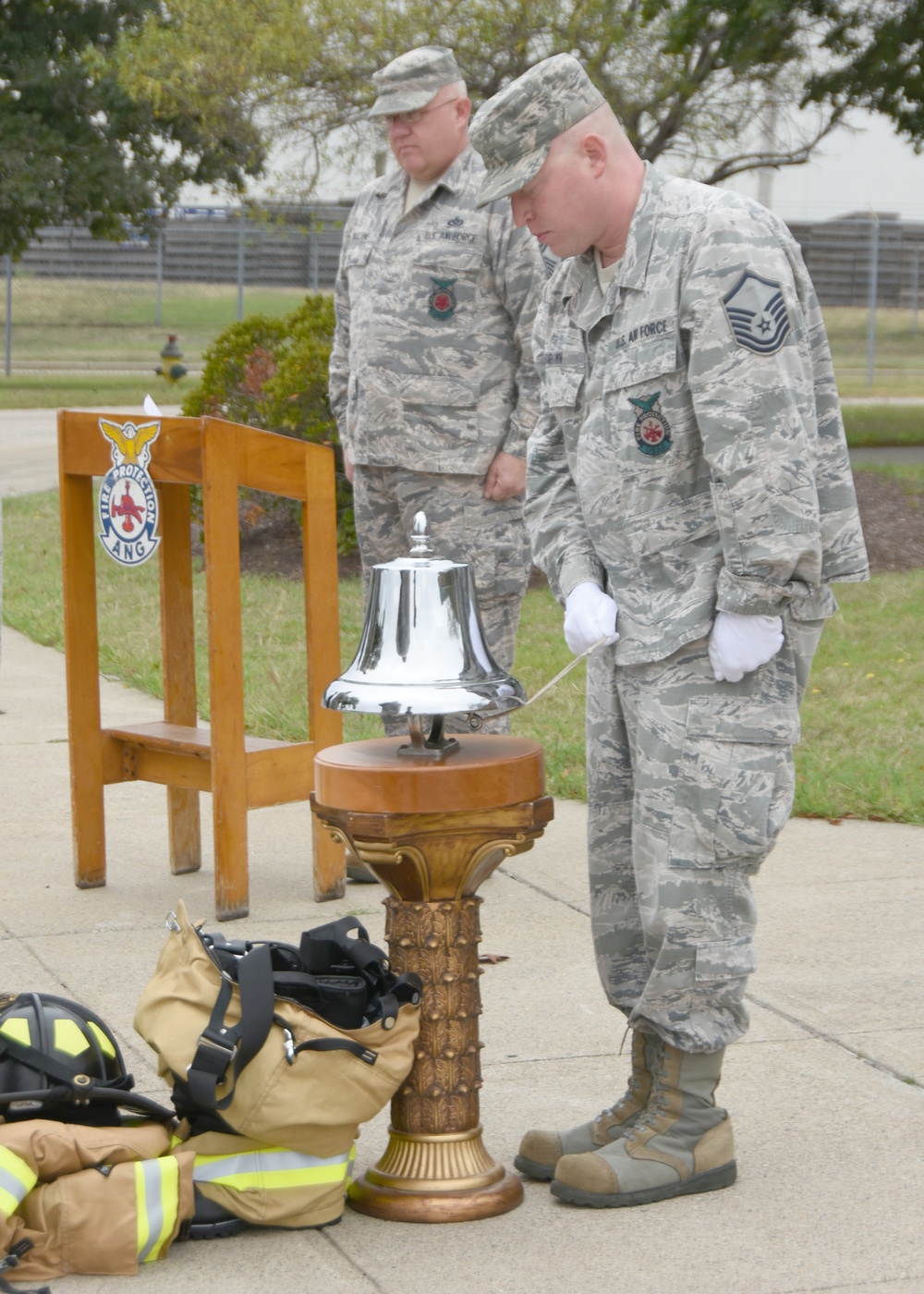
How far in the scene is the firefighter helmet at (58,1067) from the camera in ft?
9.57

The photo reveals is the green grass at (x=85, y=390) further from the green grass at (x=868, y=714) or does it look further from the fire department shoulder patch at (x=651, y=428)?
the fire department shoulder patch at (x=651, y=428)

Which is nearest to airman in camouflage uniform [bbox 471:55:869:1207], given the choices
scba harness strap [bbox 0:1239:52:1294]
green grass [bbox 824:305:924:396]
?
scba harness strap [bbox 0:1239:52:1294]

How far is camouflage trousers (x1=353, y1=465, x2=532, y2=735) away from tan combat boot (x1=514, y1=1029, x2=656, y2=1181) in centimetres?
182

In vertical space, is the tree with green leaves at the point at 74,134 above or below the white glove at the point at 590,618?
above

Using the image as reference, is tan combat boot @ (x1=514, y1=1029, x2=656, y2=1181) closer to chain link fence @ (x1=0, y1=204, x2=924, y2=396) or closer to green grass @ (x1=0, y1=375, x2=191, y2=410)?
green grass @ (x1=0, y1=375, x2=191, y2=410)

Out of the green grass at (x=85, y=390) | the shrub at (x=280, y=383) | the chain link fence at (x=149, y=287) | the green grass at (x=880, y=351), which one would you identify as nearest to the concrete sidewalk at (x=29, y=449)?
the green grass at (x=85, y=390)

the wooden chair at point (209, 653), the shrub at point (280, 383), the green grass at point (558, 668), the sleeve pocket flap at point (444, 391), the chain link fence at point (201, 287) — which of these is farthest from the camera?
the chain link fence at point (201, 287)

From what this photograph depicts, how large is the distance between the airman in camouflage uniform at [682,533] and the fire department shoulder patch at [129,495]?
5.86 feet

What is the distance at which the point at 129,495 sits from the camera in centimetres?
474

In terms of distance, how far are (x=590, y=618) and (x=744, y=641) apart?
0.30 metres

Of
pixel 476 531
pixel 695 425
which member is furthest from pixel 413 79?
pixel 695 425

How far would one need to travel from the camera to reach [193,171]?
2659 cm

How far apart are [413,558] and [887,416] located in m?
18.3

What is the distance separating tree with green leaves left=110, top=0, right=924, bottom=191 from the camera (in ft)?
39.8
